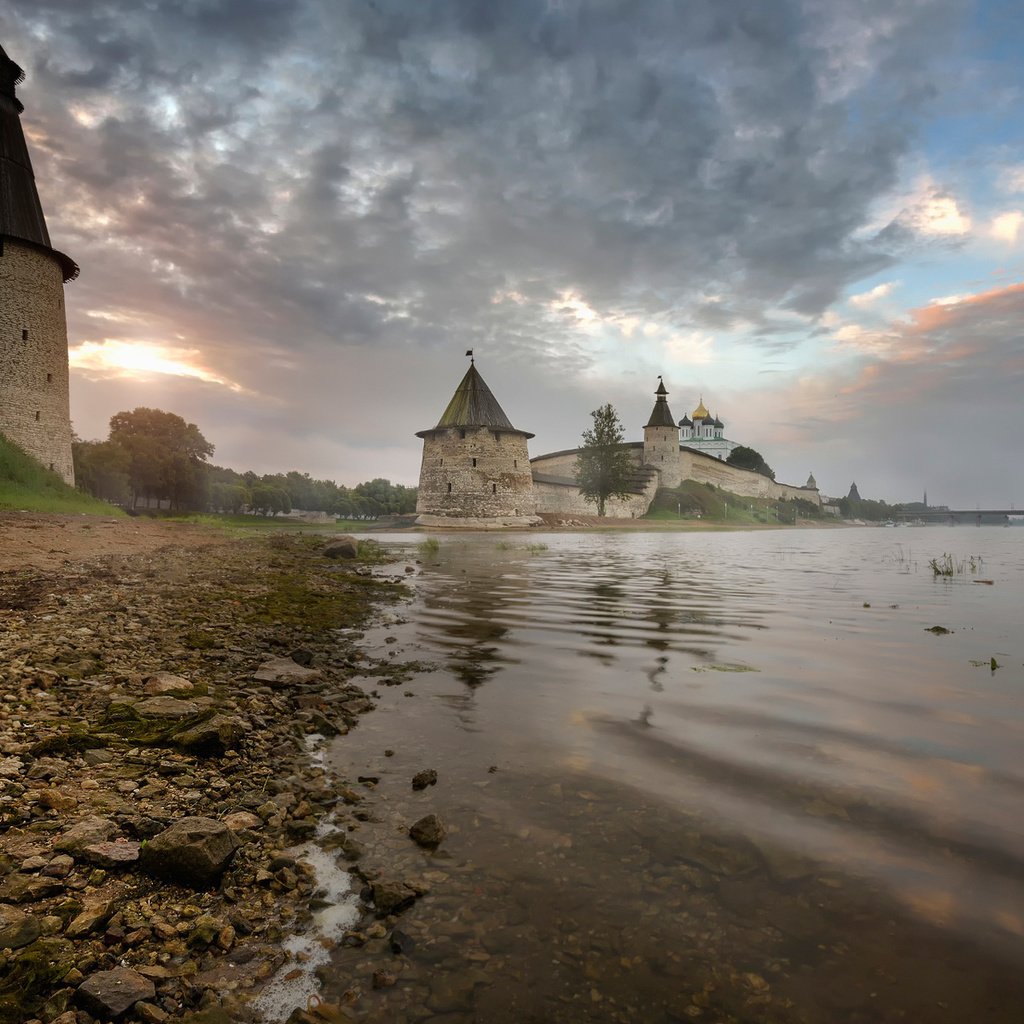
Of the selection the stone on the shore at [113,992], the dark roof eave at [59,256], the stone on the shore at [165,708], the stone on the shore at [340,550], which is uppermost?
the dark roof eave at [59,256]

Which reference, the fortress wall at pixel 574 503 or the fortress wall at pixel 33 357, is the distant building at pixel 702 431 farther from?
the fortress wall at pixel 33 357

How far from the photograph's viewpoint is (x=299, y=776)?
342 cm

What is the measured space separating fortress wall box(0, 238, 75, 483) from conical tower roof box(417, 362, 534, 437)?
30573 mm

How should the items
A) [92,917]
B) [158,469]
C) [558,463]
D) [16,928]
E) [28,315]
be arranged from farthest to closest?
[558,463] < [158,469] < [28,315] < [92,917] < [16,928]

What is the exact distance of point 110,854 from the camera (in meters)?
2.34

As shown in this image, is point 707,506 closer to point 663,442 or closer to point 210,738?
point 663,442

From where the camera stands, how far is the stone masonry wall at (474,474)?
5356 centimetres

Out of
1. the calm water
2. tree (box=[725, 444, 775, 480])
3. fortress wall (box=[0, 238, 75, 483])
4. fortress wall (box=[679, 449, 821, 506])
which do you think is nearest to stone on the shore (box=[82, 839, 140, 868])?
the calm water

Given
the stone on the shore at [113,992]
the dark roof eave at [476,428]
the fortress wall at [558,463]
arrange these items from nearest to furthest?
1. the stone on the shore at [113,992]
2. the dark roof eave at [476,428]
3. the fortress wall at [558,463]

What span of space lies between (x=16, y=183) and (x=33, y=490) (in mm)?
13605

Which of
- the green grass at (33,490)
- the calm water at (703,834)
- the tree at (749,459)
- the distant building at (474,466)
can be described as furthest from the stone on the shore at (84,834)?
the tree at (749,459)

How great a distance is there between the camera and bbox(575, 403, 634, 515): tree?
2640 inches

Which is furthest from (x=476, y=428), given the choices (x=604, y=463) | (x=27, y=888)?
(x=27, y=888)

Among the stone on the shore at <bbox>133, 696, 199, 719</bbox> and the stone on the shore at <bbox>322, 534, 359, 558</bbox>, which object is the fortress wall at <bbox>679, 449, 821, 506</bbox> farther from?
the stone on the shore at <bbox>133, 696, 199, 719</bbox>
